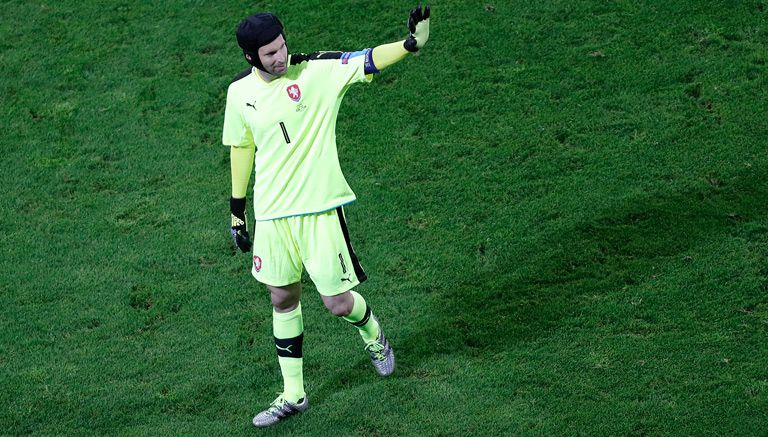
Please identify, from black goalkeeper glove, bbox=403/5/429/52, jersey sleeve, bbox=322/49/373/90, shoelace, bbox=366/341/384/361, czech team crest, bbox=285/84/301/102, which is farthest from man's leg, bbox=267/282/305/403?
black goalkeeper glove, bbox=403/5/429/52

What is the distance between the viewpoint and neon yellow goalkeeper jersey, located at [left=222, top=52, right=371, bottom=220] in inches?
233

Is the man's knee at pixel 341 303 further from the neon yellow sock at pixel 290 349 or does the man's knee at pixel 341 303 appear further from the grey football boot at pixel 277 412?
the grey football boot at pixel 277 412

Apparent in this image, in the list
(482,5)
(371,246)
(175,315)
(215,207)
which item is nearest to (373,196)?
(371,246)

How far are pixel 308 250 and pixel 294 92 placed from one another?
2.87 ft

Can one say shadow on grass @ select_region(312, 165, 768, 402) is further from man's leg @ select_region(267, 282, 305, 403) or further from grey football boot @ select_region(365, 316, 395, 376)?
man's leg @ select_region(267, 282, 305, 403)

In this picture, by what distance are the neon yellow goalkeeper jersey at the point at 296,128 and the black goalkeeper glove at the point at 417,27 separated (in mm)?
382

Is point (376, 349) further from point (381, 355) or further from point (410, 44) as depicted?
point (410, 44)

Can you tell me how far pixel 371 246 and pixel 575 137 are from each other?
1.94 metres

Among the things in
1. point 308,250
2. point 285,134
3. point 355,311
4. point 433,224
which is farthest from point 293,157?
point 433,224

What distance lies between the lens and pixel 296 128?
234 inches

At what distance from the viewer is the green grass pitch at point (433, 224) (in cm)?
656

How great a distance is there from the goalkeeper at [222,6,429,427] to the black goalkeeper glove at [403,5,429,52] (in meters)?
0.02

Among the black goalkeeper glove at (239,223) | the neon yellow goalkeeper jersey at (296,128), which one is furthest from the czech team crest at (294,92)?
the black goalkeeper glove at (239,223)

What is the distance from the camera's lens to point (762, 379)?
6.36m
